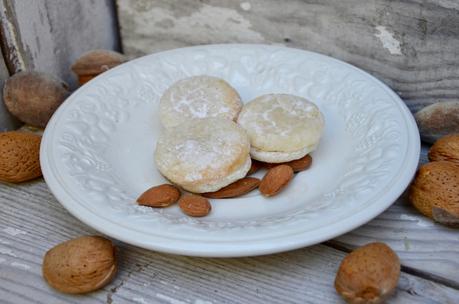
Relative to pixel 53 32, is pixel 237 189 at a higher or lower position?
lower

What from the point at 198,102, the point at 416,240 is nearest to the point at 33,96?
the point at 198,102

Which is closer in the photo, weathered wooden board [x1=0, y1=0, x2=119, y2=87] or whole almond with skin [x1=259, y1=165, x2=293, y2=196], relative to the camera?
whole almond with skin [x1=259, y1=165, x2=293, y2=196]

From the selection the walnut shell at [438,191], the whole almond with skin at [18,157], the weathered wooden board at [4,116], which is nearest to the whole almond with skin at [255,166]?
the walnut shell at [438,191]

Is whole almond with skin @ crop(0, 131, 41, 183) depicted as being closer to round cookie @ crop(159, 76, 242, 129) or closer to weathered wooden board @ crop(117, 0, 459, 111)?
round cookie @ crop(159, 76, 242, 129)

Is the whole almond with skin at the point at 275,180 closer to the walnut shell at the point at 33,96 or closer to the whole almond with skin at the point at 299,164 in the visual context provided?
the whole almond with skin at the point at 299,164

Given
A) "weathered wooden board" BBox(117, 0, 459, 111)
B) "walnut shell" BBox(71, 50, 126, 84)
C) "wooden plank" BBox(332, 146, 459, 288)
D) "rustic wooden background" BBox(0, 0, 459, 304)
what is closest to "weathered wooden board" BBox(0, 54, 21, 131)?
"rustic wooden background" BBox(0, 0, 459, 304)

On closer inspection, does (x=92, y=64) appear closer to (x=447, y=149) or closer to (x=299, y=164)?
(x=299, y=164)

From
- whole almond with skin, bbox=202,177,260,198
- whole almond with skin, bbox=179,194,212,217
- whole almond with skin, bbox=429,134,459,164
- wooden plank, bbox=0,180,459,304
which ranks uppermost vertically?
whole almond with skin, bbox=429,134,459,164
